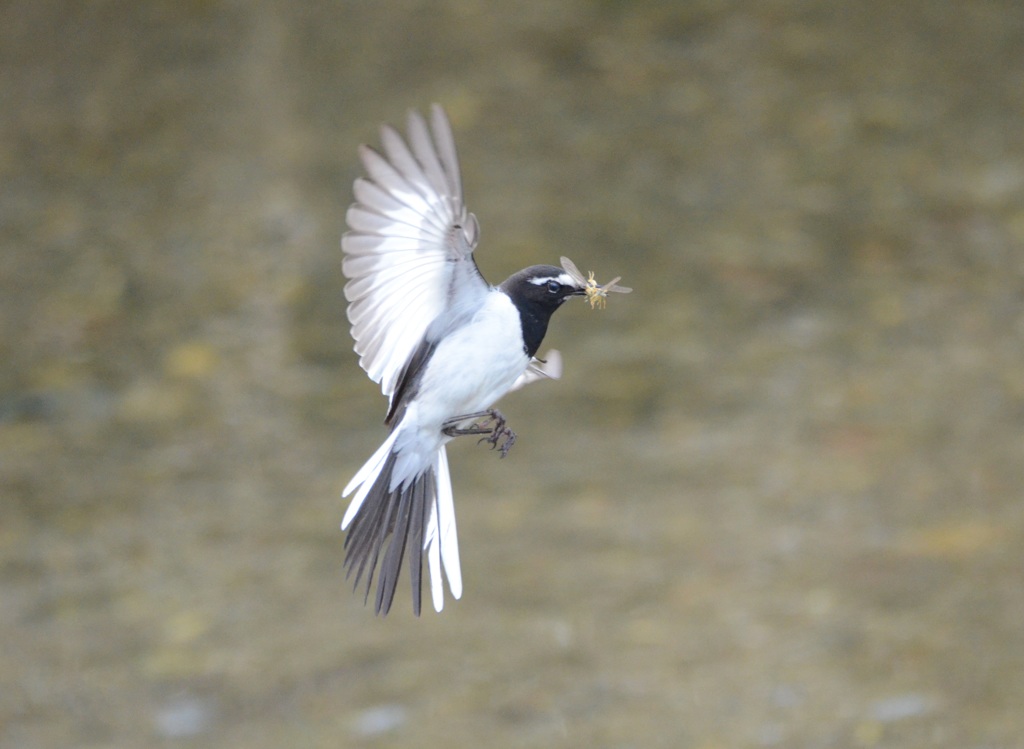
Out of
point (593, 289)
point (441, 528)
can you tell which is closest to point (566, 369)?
point (441, 528)

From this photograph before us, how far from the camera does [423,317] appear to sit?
4.45 m

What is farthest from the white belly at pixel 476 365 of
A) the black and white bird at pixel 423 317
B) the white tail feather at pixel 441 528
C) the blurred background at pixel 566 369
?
the blurred background at pixel 566 369

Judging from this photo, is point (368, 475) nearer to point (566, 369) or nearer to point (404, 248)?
point (404, 248)

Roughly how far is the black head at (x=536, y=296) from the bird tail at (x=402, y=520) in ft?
2.31

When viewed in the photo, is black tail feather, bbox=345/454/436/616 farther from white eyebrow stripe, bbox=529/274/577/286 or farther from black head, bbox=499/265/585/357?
white eyebrow stripe, bbox=529/274/577/286

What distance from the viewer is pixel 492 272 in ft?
50.5

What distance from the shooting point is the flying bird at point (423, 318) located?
4062 millimetres

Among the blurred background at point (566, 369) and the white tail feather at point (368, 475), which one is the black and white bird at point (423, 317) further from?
the blurred background at point (566, 369)

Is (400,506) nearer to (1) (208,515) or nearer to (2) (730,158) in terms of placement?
(1) (208,515)

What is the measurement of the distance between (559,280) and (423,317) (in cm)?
54

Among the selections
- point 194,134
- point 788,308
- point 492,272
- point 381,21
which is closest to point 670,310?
point 788,308

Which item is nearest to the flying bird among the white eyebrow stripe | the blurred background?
the white eyebrow stripe

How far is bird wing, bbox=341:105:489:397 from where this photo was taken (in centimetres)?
400

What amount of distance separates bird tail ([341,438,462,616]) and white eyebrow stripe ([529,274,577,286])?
32.4 inches
